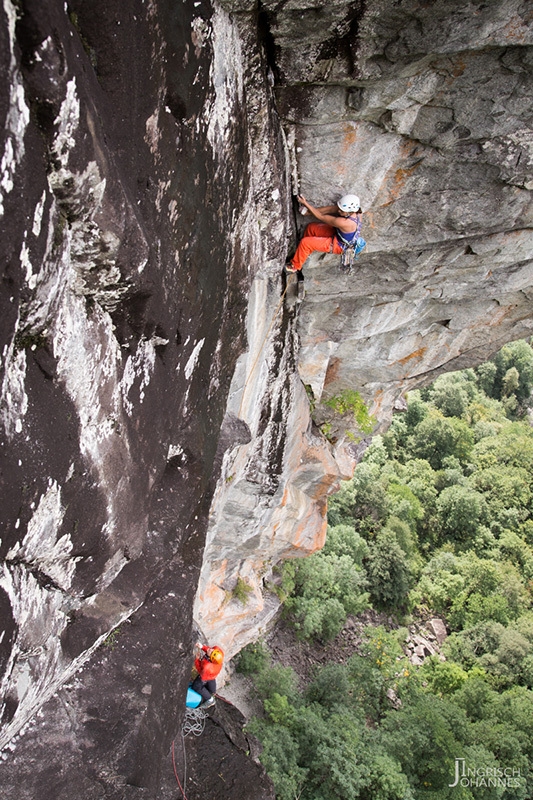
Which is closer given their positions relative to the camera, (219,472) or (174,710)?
(174,710)

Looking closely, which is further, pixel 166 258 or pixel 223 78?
pixel 223 78

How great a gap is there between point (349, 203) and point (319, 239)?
2.00ft

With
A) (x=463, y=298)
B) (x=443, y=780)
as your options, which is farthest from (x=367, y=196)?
(x=443, y=780)

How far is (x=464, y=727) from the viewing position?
16.2 m

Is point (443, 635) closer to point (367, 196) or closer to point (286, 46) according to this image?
point (367, 196)

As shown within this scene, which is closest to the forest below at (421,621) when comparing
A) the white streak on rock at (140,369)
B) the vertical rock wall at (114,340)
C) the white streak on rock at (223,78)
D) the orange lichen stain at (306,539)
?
the orange lichen stain at (306,539)

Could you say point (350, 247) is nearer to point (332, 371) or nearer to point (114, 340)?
point (114, 340)

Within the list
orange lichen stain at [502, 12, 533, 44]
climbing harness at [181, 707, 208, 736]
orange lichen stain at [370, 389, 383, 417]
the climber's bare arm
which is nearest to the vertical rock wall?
the climber's bare arm

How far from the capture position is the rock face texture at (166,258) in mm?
2742

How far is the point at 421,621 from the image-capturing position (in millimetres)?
21578

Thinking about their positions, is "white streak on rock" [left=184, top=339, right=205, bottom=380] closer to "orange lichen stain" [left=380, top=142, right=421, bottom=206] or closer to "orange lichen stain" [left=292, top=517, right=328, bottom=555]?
"orange lichen stain" [left=380, top=142, right=421, bottom=206]

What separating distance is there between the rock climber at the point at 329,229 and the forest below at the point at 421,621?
11.2 meters

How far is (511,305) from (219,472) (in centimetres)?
627

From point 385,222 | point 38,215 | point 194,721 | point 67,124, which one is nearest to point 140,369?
point 38,215
